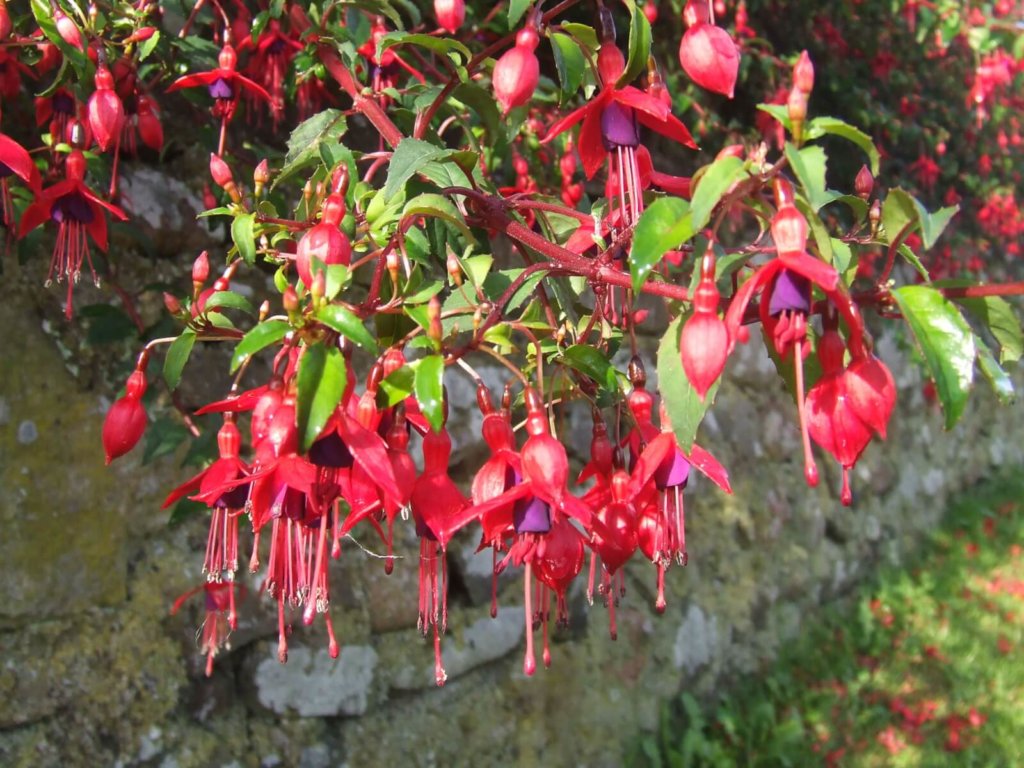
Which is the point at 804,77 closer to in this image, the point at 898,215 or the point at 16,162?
the point at 898,215

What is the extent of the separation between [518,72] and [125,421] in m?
0.43

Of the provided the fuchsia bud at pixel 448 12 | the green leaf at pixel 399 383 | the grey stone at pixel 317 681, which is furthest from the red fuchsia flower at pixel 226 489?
the grey stone at pixel 317 681

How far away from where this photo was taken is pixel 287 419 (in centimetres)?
50

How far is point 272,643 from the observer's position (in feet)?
4.10

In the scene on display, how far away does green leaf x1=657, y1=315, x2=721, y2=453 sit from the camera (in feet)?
1.68

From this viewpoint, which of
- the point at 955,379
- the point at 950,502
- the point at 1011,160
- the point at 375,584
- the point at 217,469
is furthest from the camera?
the point at 950,502

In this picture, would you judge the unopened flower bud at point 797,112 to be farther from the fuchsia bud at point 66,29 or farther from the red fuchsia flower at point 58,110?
the red fuchsia flower at point 58,110

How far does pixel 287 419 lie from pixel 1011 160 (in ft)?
10.5

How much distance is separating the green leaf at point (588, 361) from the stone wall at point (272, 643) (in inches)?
30.5

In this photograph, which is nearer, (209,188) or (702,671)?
(209,188)

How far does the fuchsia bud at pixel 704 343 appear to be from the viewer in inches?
18.3

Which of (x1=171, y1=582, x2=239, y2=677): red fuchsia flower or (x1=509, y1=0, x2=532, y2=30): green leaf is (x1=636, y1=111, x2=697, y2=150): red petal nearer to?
(x1=509, y1=0, x2=532, y2=30): green leaf

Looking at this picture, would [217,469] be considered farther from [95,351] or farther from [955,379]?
[95,351]

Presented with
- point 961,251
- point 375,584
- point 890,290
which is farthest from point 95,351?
point 961,251
